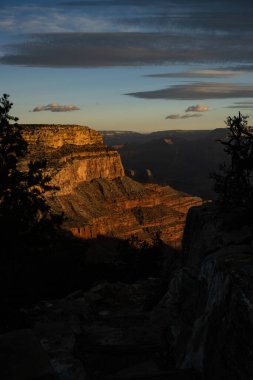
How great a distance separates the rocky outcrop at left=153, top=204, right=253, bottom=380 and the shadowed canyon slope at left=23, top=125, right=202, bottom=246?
64453mm

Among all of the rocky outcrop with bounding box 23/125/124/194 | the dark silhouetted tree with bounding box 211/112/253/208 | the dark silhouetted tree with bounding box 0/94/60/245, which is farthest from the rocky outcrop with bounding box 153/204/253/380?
the rocky outcrop with bounding box 23/125/124/194

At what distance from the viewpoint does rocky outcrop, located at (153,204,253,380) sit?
6.81 m

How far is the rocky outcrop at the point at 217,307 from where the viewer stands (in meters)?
6.81

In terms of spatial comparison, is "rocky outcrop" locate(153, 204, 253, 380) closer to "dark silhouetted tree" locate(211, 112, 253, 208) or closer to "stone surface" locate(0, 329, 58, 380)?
"dark silhouetted tree" locate(211, 112, 253, 208)

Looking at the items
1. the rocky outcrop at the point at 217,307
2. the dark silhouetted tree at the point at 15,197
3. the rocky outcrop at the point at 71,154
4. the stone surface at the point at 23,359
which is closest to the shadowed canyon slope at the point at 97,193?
the rocky outcrop at the point at 71,154

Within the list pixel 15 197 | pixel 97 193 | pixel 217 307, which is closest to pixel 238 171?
pixel 217 307

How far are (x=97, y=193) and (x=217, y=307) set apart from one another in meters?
93.4

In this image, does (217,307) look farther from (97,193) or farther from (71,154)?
(97,193)

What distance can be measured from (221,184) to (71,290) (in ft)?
32.9

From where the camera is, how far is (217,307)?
7961 mm

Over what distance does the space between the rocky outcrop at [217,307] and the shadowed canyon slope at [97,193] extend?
211ft

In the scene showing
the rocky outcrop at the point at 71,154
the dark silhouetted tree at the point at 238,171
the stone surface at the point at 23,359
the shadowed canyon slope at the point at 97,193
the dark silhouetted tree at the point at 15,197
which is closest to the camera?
the stone surface at the point at 23,359

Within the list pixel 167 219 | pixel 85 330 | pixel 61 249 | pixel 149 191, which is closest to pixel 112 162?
pixel 149 191

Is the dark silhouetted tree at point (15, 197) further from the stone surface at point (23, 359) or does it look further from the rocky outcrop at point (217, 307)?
the stone surface at point (23, 359)
